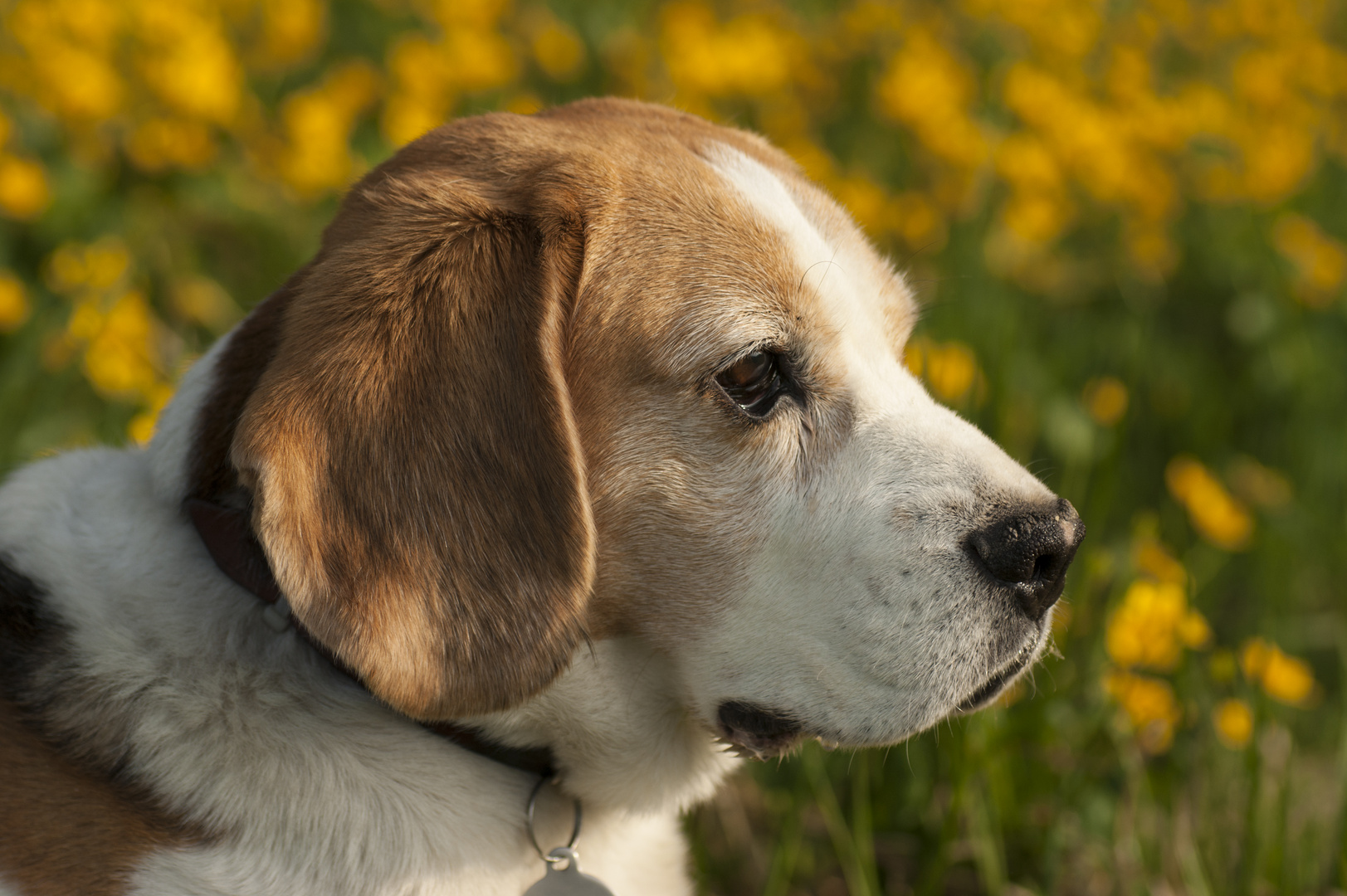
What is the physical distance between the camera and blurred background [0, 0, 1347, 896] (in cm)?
294

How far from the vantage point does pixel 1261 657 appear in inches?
112

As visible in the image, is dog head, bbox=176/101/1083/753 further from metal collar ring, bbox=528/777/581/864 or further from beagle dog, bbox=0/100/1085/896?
metal collar ring, bbox=528/777/581/864

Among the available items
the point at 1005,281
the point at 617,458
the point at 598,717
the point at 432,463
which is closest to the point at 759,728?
the point at 598,717

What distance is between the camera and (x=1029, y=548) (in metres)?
2.03

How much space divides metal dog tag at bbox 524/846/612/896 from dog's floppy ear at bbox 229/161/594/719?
0.42 m

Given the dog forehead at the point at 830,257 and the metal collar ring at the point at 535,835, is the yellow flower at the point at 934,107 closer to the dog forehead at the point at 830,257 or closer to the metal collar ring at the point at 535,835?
the dog forehead at the point at 830,257

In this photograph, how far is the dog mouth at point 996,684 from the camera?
212cm

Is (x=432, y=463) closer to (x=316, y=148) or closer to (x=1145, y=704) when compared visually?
(x=1145, y=704)

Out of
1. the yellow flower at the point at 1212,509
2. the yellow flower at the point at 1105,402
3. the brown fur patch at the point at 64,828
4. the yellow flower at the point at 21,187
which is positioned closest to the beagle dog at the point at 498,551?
the brown fur patch at the point at 64,828

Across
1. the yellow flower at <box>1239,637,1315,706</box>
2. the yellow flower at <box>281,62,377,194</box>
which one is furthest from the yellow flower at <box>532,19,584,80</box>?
the yellow flower at <box>1239,637,1315,706</box>

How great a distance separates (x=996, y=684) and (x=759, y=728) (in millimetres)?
447

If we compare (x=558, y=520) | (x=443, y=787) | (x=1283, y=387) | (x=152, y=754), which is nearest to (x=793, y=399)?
(x=558, y=520)

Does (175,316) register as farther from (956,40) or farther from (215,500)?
(956,40)

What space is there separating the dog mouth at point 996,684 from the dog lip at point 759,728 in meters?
0.31
